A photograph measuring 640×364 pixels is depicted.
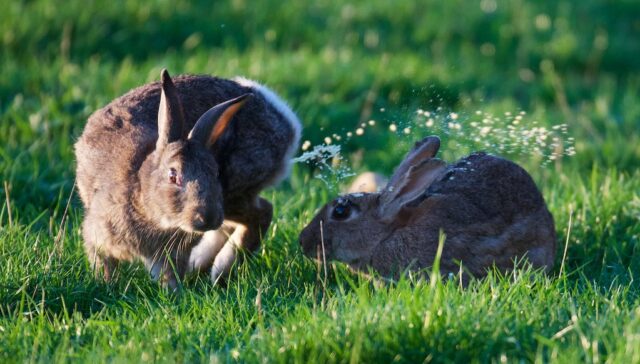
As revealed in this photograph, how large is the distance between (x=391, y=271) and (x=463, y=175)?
0.63m

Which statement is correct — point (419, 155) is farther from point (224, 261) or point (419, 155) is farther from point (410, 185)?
point (224, 261)

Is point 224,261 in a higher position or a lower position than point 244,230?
lower

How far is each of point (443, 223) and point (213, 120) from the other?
1209mm

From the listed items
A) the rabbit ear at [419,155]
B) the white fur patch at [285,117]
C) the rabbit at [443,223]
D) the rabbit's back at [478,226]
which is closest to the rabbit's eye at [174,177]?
the rabbit at [443,223]

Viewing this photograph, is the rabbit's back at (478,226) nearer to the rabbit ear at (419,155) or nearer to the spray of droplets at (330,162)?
the rabbit ear at (419,155)

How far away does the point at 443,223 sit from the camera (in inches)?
204

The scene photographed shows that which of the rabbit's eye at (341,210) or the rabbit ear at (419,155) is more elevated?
the rabbit ear at (419,155)

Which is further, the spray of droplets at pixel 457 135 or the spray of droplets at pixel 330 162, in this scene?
the spray of droplets at pixel 330 162

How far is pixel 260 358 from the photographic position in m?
3.83

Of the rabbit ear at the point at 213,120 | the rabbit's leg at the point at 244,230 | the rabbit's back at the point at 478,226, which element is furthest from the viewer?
the rabbit's leg at the point at 244,230

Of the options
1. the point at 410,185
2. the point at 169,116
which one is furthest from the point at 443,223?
the point at 169,116

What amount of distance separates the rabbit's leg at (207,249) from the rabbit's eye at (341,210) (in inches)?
22.6

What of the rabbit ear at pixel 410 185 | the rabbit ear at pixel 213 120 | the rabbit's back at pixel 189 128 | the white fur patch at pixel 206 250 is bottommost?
the white fur patch at pixel 206 250

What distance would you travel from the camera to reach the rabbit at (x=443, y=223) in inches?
202
